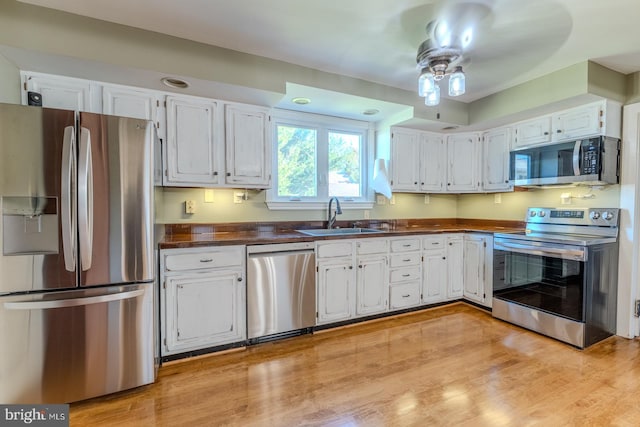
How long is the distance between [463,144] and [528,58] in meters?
1.43

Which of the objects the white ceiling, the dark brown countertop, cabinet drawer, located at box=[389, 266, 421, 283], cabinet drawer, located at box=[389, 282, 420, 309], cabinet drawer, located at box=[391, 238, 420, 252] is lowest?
cabinet drawer, located at box=[389, 282, 420, 309]

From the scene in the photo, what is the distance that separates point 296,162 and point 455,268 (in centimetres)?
222

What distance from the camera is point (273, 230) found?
3160 millimetres

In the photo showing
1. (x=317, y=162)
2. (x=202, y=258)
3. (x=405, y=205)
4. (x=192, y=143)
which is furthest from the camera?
(x=405, y=205)

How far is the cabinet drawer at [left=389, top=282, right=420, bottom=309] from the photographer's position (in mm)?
3111

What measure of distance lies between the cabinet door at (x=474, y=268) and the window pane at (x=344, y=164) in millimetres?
1419

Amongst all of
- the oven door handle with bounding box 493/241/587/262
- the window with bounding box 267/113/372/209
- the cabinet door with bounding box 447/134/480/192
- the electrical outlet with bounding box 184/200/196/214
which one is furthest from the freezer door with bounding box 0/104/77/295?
the cabinet door with bounding box 447/134/480/192

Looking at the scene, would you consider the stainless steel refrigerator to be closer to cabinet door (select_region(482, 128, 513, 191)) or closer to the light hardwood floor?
the light hardwood floor

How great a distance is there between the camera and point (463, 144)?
3.80 metres

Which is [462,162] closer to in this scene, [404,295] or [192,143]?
[404,295]

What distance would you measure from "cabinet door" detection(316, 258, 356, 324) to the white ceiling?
179 centimetres

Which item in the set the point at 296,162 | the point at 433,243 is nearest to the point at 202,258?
the point at 296,162

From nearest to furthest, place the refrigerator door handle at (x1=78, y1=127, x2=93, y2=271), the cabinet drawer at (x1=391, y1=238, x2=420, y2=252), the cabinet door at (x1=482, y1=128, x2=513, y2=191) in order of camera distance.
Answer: the refrigerator door handle at (x1=78, y1=127, x2=93, y2=271)
the cabinet drawer at (x1=391, y1=238, x2=420, y2=252)
the cabinet door at (x1=482, y1=128, x2=513, y2=191)

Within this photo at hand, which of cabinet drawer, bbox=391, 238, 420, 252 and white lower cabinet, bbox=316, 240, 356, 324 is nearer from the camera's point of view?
white lower cabinet, bbox=316, 240, 356, 324
